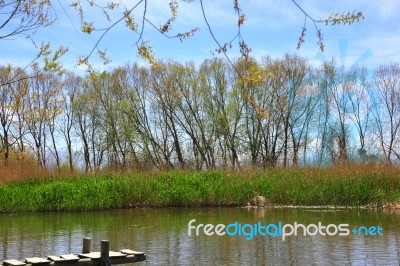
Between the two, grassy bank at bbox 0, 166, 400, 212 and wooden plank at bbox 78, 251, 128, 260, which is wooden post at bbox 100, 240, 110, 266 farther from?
grassy bank at bbox 0, 166, 400, 212

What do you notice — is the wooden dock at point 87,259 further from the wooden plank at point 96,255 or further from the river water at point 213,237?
the river water at point 213,237

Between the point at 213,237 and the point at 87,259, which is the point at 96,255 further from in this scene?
the point at 213,237

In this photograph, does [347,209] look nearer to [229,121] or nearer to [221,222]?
[221,222]

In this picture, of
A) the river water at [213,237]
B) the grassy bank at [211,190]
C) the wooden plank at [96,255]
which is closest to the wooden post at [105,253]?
the wooden plank at [96,255]

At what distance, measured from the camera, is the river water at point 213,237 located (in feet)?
31.2

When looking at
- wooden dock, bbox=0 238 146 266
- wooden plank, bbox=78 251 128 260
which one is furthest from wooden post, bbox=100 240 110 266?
wooden plank, bbox=78 251 128 260

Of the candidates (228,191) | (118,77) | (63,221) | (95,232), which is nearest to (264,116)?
(95,232)

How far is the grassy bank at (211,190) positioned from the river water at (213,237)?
43.7 inches

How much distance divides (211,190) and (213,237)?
26.6 ft

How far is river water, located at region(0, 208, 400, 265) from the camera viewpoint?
9508 mm

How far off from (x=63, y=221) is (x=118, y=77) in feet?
76.7

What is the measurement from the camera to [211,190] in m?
20.4

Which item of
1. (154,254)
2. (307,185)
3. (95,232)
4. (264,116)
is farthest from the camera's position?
(307,185)

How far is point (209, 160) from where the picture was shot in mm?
38562
